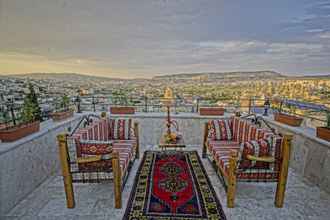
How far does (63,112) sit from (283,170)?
3588 mm

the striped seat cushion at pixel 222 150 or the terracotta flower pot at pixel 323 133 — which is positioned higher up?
the terracotta flower pot at pixel 323 133

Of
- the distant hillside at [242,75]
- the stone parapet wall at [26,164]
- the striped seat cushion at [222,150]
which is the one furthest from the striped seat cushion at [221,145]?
the distant hillside at [242,75]

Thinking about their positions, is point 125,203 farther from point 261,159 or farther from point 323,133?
point 323,133

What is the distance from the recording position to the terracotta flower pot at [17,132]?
2.27 meters

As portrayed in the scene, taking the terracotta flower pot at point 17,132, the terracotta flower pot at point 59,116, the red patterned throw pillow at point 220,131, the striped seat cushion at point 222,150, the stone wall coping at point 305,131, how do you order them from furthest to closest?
the terracotta flower pot at point 59,116, the red patterned throw pillow at point 220,131, the stone wall coping at point 305,131, the striped seat cushion at point 222,150, the terracotta flower pot at point 17,132

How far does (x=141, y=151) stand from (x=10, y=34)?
9.89 feet

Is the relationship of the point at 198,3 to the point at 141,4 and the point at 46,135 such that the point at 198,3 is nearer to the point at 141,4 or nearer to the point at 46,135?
the point at 141,4

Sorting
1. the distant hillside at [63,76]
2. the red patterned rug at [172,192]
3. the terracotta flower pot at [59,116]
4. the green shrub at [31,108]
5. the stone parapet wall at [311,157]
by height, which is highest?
the distant hillside at [63,76]

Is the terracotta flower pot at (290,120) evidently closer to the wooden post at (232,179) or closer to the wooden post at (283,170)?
the wooden post at (283,170)

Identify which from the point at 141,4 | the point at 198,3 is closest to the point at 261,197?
the point at 198,3

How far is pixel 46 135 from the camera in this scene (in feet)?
9.28

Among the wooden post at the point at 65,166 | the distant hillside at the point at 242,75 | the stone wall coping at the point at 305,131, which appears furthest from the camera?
the distant hillside at the point at 242,75

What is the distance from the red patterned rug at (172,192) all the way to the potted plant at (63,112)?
171cm

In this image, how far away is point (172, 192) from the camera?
2496 mm
